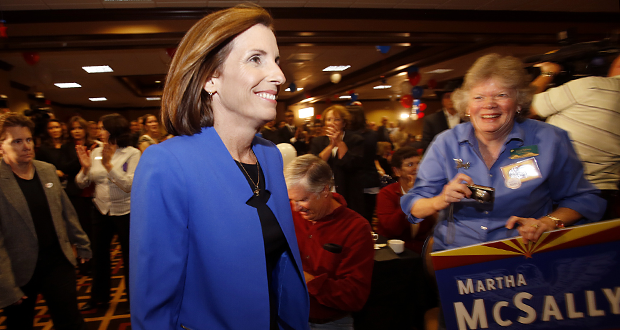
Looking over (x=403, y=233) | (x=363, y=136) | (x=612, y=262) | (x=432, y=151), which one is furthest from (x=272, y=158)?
(x=363, y=136)

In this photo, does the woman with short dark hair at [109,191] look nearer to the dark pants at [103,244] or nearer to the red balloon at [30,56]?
the dark pants at [103,244]

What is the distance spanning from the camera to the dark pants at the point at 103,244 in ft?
9.70

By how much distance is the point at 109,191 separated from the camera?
2.98m

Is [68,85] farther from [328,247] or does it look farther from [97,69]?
[328,247]

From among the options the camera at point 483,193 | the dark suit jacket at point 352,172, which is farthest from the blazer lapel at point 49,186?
the dark suit jacket at point 352,172

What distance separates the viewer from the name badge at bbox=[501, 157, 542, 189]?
1.25 metres

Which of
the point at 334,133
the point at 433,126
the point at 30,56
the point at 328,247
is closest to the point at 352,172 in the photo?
the point at 334,133

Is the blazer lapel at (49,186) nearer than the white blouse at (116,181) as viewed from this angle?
Yes

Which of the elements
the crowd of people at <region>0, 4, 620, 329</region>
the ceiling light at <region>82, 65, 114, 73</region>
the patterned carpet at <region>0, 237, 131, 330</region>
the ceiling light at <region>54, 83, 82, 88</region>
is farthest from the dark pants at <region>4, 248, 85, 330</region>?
the ceiling light at <region>54, 83, 82, 88</region>

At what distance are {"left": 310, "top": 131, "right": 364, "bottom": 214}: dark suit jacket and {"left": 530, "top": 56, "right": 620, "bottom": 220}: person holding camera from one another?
1.87 meters

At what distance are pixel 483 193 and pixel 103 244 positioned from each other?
318 cm

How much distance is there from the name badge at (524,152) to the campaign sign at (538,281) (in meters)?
0.33

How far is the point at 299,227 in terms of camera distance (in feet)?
6.12

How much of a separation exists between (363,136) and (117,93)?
11.3m
